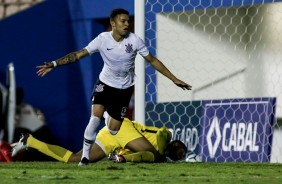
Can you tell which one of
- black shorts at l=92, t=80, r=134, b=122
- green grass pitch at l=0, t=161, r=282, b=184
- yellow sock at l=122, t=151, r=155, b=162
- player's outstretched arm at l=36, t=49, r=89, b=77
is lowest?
green grass pitch at l=0, t=161, r=282, b=184

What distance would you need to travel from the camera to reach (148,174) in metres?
7.61

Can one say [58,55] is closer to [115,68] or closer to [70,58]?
[115,68]

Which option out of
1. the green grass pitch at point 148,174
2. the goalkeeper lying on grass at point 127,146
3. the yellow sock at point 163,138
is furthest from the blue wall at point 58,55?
the green grass pitch at point 148,174

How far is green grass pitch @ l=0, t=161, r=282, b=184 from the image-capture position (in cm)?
700

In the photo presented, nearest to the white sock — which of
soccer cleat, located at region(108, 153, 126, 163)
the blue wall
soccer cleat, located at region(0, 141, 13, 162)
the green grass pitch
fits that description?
the green grass pitch

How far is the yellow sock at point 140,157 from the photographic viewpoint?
948cm

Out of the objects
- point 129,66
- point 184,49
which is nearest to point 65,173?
point 129,66

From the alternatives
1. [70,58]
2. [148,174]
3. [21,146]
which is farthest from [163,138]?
[148,174]

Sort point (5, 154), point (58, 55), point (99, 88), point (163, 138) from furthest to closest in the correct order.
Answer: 1. point (58, 55)
2. point (5, 154)
3. point (163, 138)
4. point (99, 88)

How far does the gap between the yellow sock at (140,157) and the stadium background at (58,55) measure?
10.1 ft

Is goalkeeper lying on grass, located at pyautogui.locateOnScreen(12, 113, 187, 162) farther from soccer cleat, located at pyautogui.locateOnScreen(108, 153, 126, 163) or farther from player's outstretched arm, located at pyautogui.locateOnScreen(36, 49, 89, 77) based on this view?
player's outstretched arm, located at pyautogui.locateOnScreen(36, 49, 89, 77)

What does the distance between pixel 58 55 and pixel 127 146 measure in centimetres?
319

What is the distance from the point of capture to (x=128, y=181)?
6902 millimetres

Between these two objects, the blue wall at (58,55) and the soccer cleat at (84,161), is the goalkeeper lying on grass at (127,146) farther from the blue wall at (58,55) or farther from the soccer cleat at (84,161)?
the blue wall at (58,55)
